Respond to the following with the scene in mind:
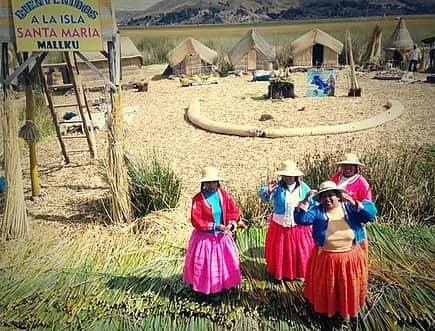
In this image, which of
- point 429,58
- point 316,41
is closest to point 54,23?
point 316,41

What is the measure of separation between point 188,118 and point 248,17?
14.9m

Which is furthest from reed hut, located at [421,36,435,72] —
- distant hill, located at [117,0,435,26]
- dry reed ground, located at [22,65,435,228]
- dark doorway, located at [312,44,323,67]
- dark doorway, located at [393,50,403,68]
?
dark doorway, located at [312,44,323,67]

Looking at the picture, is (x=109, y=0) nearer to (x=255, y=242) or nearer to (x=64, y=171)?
(x=255, y=242)

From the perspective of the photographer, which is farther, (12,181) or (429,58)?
(429,58)

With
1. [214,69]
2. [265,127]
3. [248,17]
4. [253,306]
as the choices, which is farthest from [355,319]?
[248,17]

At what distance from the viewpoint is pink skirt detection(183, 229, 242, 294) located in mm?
3168

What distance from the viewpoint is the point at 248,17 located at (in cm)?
2272

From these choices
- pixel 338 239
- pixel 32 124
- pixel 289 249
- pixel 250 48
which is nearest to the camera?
pixel 338 239

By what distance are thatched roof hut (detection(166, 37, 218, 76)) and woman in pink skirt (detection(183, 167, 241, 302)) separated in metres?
12.8

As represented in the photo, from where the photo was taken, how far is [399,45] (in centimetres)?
1594

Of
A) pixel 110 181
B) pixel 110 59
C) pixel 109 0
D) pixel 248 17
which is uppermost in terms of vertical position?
pixel 248 17

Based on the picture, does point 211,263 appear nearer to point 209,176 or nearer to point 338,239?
point 209,176

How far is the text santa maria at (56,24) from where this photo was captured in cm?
411

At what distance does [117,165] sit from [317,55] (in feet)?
43.7
